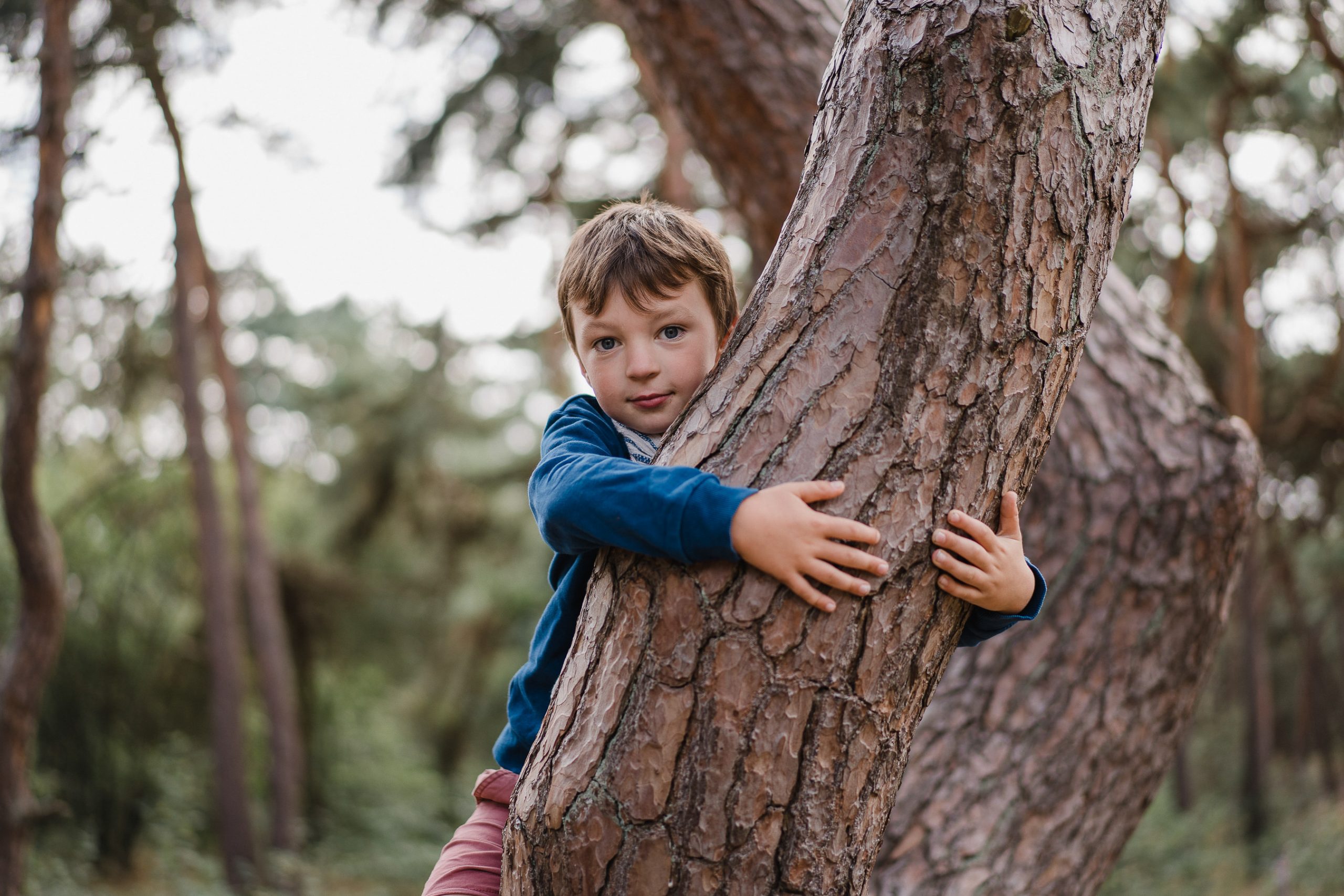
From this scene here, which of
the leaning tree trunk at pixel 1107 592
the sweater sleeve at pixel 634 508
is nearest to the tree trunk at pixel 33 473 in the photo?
the leaning tree trunk at pixel 1107 592

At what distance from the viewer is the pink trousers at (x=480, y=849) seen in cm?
167

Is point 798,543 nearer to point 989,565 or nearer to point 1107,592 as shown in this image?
point 989,565

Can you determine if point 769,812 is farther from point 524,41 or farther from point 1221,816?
point 1221,816

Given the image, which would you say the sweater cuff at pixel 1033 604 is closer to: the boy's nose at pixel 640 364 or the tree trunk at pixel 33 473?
the boy's nose at pixel 640 364

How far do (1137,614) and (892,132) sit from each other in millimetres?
1822

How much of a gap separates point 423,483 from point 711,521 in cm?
1262

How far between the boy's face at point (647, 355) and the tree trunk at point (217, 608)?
8.65 meters

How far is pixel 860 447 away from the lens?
1.32 meters

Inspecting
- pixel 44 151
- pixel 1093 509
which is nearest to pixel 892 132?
pixel 1093 509

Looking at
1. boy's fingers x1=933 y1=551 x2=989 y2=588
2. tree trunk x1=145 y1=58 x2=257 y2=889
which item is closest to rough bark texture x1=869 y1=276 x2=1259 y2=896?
boy's fingers x1=933 y1=551 x2=989 y2=588

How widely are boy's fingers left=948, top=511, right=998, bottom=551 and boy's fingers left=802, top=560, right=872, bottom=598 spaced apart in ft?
0.54

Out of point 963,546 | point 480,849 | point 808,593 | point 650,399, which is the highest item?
point 650,399

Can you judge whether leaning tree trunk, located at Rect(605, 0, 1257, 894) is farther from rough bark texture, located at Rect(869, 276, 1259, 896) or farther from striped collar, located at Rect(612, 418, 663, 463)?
striped collar, located at Rect(612, 418, 663, 463)

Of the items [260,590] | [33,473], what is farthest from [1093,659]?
A: [260,590]
